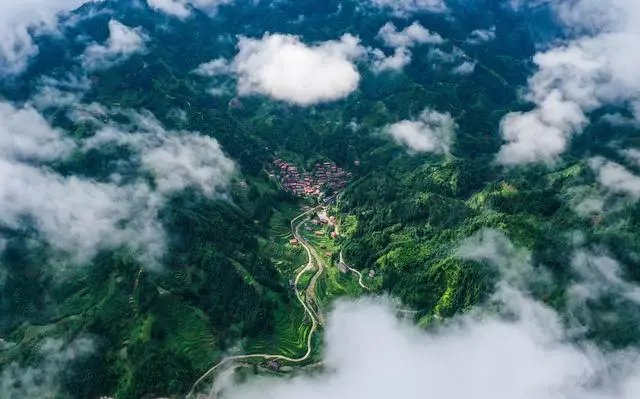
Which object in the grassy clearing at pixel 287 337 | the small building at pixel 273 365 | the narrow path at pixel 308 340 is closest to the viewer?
the narrow path at pixel 308 340

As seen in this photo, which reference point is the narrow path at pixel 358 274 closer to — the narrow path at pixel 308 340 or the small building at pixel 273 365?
the narrow path at pixel 308 340

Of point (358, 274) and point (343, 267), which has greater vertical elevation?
point (358, 274)

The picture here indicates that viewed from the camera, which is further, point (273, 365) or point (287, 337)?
point (287, 337)

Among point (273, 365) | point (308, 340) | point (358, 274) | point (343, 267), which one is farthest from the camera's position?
point (343, 267)

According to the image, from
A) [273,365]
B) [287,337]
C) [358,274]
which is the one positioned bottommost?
[358,274]

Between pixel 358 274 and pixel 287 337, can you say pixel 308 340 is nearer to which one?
pixel 287 337

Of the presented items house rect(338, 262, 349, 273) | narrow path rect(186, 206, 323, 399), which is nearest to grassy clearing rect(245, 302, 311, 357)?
narrow path rect(186, 206, 323, 399)

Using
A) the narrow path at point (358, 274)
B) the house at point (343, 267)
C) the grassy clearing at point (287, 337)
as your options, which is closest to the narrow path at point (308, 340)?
the grassy clearing at point (287, 337)

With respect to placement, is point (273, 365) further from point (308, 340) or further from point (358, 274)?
point (358, 274)

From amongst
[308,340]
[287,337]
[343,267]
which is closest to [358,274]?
[343,267]

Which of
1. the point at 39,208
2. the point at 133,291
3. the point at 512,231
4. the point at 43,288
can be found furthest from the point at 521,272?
the point at 39,208

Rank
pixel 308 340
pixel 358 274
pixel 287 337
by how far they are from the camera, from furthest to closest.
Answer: pixel 358 274 → pixel 287 337 → pixel 308 340
